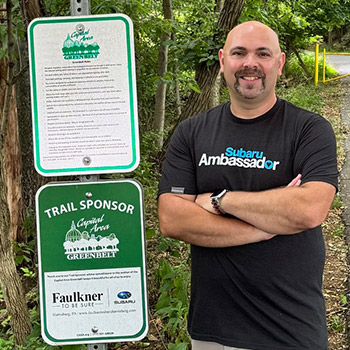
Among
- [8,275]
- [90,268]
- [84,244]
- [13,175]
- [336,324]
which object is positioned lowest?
[336,324]

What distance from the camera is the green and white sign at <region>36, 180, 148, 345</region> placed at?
250 cm

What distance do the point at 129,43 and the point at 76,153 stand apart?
20.3 inches

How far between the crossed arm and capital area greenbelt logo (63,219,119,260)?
35 centimetres

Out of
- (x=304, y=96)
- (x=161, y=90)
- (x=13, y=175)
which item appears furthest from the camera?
(x=304, y=96)

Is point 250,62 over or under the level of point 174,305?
over

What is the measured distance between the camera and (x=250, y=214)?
2.50 meters

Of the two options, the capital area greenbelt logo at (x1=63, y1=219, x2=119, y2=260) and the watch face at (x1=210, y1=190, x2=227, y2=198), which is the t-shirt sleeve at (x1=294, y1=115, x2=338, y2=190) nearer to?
the watch face at (x1=210, y1=190, x2=227, y2=198)

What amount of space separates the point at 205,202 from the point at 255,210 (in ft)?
0.83

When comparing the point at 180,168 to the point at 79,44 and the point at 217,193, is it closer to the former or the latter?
the point at 217,193

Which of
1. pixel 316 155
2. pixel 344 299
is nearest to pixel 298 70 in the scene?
pixel 344 299

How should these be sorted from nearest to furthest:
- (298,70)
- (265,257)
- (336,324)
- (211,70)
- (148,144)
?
(265,257) < (336,324) < (211,70) < (148,144) < (298,70)

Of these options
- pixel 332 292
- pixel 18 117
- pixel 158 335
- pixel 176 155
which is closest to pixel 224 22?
pixel 18 117

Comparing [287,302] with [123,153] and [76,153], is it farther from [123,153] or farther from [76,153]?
[76,153]

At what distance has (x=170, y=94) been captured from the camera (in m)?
13.1
